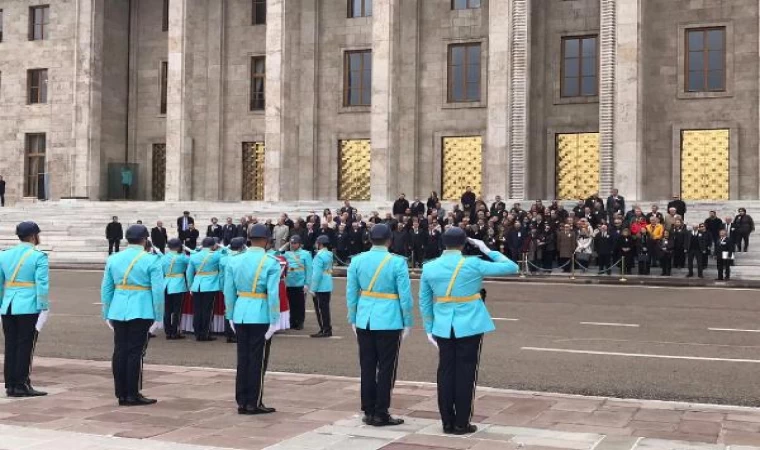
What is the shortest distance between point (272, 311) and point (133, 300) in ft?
5.25

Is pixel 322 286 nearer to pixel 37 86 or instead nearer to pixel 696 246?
pixel 696 246

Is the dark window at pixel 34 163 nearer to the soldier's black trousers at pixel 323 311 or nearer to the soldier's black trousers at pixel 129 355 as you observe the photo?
the soldier's black trousers at pixel 323 311

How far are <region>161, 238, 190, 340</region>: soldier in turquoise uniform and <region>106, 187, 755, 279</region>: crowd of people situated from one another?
27.7 feet

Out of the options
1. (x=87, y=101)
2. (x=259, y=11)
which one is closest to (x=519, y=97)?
(x=259, y=11)

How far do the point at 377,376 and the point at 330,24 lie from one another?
3570 centimetres

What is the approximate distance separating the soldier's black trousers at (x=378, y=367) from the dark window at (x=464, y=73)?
31949mm

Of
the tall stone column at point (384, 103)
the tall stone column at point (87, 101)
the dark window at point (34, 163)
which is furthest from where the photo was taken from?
the dark window at point (34, 163)

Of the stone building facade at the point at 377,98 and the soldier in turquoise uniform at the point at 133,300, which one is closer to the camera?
the soldier in turquoise uniform at the point at 133,300

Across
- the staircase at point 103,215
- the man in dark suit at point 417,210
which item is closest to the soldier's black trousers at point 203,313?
the man in dark suit at point 417,210

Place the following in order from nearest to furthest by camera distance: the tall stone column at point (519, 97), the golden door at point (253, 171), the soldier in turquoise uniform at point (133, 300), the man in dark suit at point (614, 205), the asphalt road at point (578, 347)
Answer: the soldier in turquoise uniform at point (133, 300) → the asphalt road at point (578, 347) → the man in dark suit at point (614, 205) → the tall stone column at point (519, 97) → the golden door at point (253, 171)

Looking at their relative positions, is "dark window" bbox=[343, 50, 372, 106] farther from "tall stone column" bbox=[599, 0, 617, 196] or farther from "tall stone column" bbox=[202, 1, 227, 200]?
"tall stone column" bbox=[599, 0, 617, 196]

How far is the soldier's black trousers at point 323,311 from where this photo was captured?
1525 cm

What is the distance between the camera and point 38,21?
159 feet

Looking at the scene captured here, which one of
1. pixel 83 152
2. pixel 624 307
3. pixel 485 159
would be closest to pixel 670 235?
pixel 624 307
